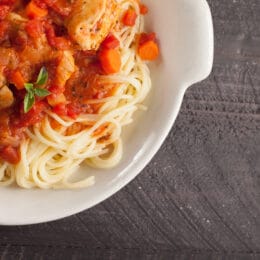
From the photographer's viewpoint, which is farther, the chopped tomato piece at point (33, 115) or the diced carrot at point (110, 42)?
the diced carrot at point (110, 42)

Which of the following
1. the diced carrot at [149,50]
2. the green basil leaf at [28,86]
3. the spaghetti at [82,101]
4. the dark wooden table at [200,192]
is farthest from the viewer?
the dark wooden table at [200,192]

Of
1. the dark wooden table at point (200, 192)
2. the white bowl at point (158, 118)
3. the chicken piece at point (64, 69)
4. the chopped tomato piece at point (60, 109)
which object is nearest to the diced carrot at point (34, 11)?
the chicken piece at point (64, 69)

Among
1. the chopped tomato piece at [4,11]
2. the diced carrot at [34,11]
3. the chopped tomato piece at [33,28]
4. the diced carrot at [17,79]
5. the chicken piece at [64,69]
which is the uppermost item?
the chopped tomato piece at [4,11]

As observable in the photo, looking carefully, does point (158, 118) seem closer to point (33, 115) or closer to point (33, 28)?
point (33, 115)

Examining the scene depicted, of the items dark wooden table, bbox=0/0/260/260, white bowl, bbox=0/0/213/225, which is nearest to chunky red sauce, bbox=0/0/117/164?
white bowl, bbox=0/0/213/225

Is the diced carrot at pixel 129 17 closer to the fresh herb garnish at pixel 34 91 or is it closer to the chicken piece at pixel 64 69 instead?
the chicken piece at pixel 64 69

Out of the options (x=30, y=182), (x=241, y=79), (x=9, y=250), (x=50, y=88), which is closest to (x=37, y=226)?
(x=9, y=250)

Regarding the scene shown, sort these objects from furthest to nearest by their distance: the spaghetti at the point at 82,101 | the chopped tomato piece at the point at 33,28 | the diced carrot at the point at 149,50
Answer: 1. the diced carrot at the point at 149,50
2. the spaghetti at the point at 82,101
3. the chopped tomato piece at the point at 33,28

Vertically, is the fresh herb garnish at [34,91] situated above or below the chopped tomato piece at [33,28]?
below
